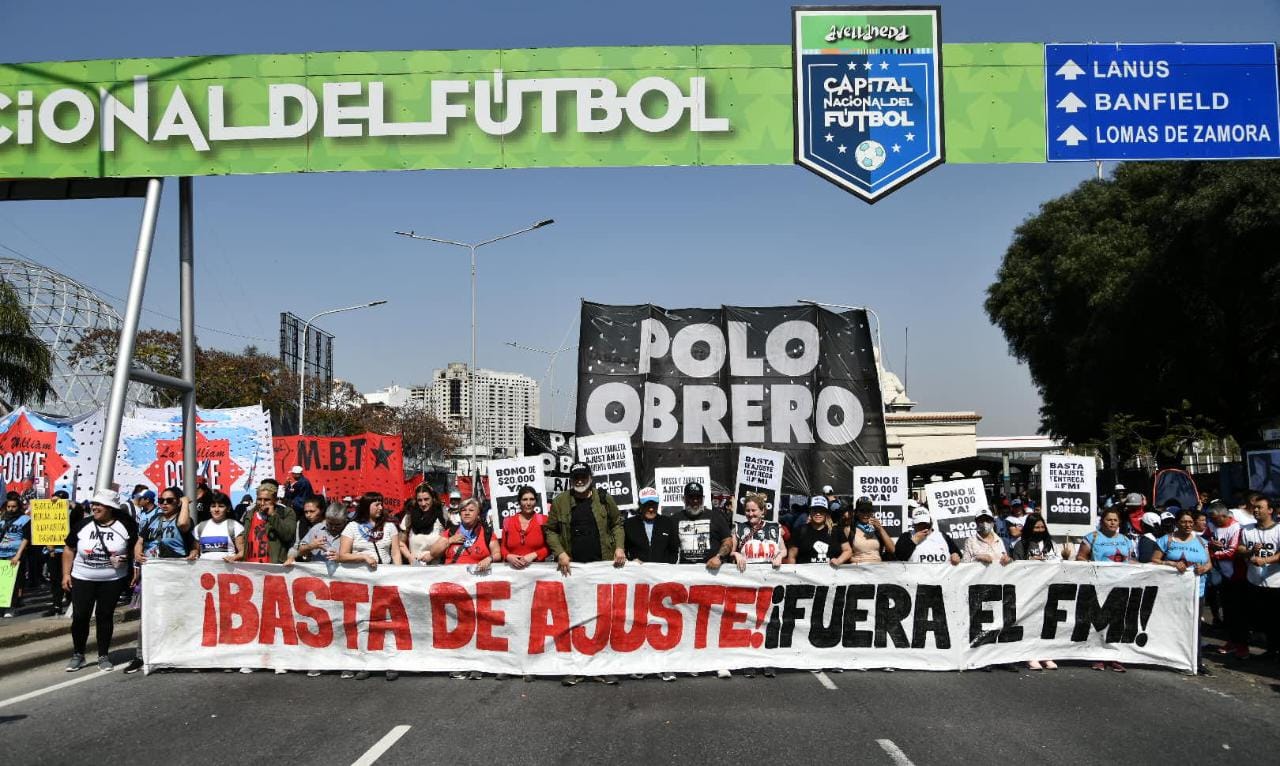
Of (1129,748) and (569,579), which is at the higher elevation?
(569,579)

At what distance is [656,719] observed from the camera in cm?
762

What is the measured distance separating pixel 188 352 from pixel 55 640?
3.89 m

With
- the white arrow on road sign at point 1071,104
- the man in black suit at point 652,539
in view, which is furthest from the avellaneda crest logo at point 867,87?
the man in black suit at point 652,539

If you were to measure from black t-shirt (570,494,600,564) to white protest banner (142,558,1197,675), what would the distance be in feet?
1.10

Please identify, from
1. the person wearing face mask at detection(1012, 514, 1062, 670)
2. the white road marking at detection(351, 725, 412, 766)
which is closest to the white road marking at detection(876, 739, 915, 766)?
the white road marking at detection(351, 725, 412, 766)

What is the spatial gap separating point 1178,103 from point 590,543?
8436 mm

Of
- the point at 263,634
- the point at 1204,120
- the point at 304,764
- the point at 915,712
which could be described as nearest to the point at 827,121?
the point at 1204,120

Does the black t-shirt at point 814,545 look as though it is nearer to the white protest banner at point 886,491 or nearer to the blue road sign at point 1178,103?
the white protest banner at point 886,491

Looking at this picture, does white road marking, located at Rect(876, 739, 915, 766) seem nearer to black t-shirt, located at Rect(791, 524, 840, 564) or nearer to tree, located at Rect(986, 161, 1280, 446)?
black t-shirt, located at Rect(791, 524, 840, 564)

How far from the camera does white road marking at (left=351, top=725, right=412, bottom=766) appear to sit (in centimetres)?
639

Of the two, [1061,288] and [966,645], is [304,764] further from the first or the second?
[1061,288]

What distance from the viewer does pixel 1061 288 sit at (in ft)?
132

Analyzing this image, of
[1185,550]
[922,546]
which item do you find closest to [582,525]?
[922,546]

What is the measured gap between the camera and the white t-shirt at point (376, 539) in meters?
10.4
